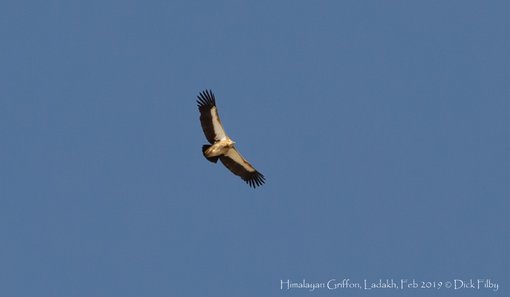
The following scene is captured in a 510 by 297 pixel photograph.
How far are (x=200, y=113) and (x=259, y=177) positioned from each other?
4176 mm

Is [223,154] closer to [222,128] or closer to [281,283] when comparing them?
[222,128]

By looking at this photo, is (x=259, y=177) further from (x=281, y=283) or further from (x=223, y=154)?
(x=281, y=283)

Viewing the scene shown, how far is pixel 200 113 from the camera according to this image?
238 ft

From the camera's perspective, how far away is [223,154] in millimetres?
73500

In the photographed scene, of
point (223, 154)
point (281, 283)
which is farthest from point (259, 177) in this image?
point (281, 283)

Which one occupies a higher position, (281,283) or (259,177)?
(259,177)

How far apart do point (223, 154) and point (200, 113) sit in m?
2.10

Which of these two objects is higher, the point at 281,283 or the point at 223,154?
the point at 223,154

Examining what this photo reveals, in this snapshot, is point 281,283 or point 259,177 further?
point 259,177

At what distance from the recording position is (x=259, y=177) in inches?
2943

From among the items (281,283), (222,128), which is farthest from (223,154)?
(281,283)

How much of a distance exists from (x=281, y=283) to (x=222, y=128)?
7.46 meters

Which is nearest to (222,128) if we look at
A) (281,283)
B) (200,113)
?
(200,113)

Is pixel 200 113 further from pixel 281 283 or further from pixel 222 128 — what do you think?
pixel 281 283
